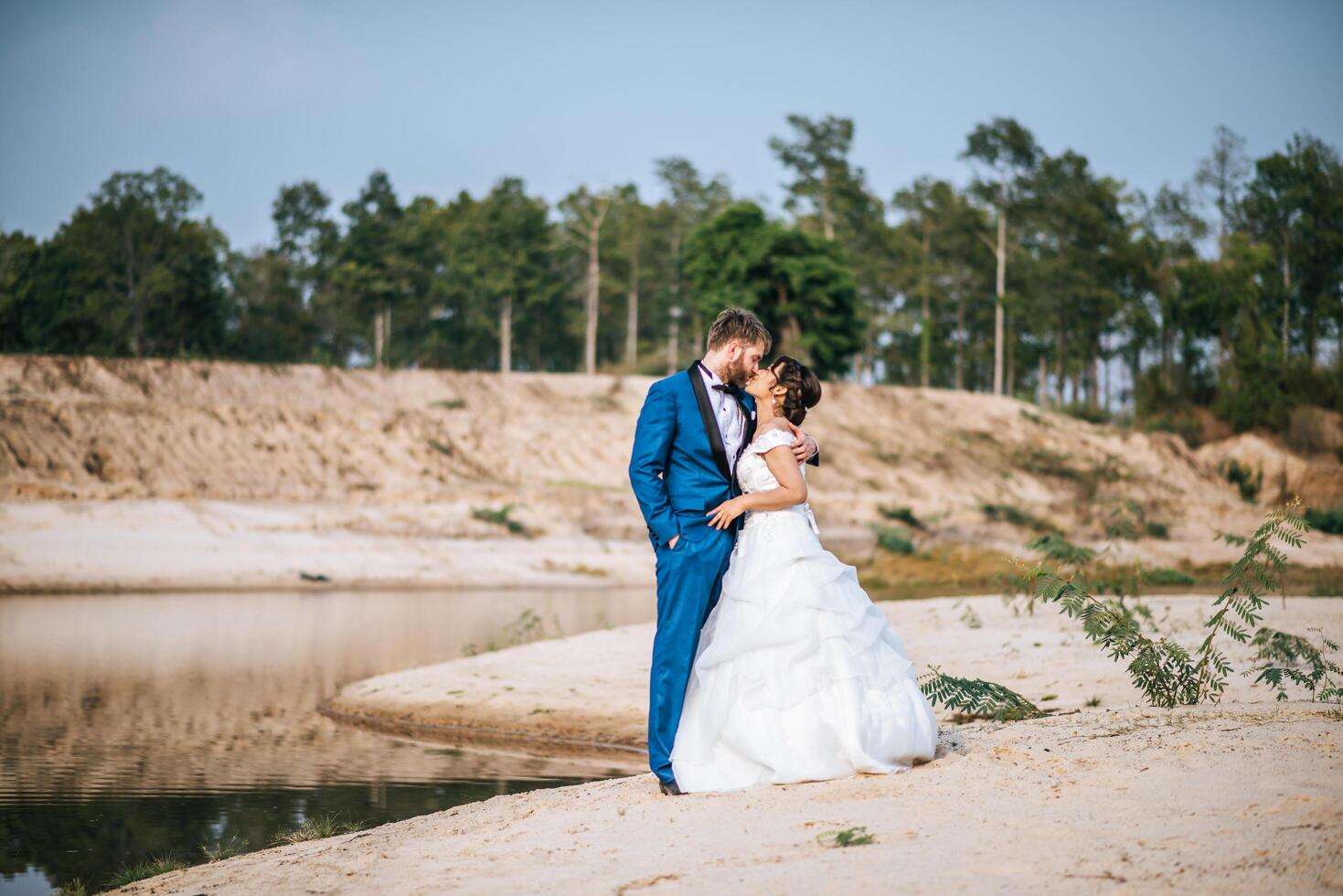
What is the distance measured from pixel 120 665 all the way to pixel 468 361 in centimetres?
5508

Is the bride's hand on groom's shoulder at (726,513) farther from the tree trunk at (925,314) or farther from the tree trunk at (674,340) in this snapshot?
the tree trunk at (925,314)

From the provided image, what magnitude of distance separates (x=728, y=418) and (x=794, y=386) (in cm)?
Answer: 39

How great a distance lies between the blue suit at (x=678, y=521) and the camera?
20.2ft

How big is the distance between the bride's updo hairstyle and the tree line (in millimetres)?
47634

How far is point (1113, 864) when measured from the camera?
173 inches

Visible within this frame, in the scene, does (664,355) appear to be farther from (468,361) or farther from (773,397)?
(773,397)

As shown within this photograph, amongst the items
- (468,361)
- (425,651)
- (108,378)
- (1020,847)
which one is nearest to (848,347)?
(468,361)

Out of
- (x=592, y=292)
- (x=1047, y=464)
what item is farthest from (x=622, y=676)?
(x=592, y=292)

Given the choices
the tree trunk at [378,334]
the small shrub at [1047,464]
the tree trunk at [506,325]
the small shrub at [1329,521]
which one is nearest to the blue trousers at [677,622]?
the small shrub at [1329,521]

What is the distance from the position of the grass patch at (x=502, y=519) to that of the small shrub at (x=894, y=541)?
10.1 metres

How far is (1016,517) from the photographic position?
39.2 meters

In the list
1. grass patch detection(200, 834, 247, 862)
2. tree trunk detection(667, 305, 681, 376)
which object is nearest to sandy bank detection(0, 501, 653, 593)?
grass patch detection(200, 834, 247, 862)

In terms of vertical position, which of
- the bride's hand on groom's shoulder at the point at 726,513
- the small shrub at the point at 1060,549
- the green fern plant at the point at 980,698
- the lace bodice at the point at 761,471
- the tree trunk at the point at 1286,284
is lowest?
the green fern plant at the point at 980,698

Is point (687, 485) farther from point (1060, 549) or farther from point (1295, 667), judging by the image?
point (1060, 549)
